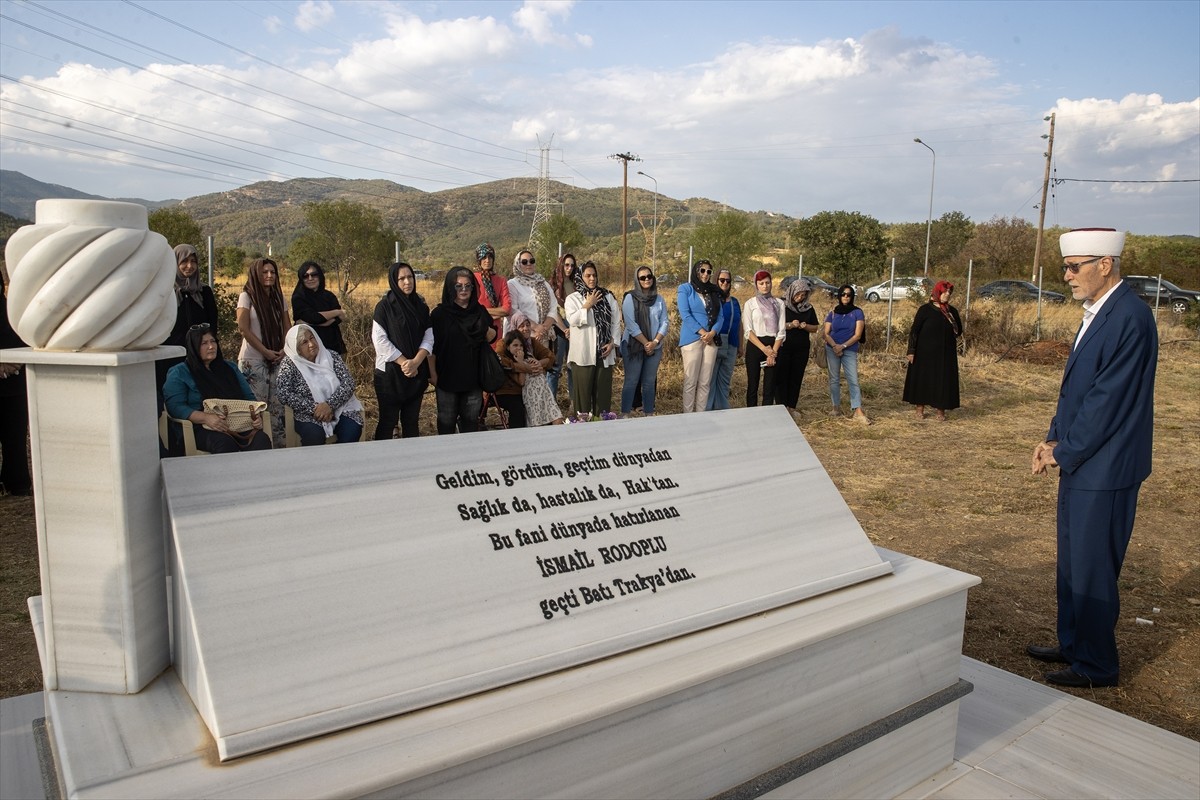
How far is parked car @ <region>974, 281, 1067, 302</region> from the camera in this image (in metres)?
28.7

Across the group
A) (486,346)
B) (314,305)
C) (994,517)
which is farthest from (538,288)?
(994,517)

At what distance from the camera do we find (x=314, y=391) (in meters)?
5.02

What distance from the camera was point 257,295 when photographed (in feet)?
19.1

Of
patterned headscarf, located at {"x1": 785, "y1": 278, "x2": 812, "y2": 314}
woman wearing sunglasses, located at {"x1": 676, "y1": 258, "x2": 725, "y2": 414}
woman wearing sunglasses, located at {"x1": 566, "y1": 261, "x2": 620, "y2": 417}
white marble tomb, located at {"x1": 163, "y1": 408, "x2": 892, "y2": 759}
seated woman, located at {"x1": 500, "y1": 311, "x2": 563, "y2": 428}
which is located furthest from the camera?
patterned headscarf, located at {"x1": 785, "y1": 278, "x2": 812, "y2": 314}

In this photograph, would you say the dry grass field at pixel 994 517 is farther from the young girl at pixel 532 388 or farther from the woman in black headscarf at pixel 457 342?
the woman in black headscarf at pixel 457 342

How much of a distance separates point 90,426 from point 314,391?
3.23 meters

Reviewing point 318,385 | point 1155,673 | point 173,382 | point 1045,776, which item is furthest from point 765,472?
point 173,382

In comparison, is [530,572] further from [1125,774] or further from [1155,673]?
[1155,673]

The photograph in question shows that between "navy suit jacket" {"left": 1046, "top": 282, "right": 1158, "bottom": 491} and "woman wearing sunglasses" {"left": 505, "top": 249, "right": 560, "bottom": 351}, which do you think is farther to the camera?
"woman wearing sunglasses" {"left": 505, "top": 249, "right": 560, "bottom": 351}

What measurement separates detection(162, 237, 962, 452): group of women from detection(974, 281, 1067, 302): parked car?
20.9 m

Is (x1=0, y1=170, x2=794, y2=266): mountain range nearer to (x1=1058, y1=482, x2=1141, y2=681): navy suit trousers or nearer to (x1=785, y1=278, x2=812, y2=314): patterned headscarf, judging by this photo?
(x1=785, y1=278, x2=812, y2=314): patterned headscarf

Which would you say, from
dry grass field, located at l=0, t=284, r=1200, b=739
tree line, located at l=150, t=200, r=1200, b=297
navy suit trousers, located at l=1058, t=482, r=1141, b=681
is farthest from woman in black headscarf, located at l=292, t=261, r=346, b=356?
tree line, located at l=150, t=200, r=1200, b=297

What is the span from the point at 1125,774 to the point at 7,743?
3.70 meters

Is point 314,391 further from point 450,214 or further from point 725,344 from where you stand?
point 450,214
